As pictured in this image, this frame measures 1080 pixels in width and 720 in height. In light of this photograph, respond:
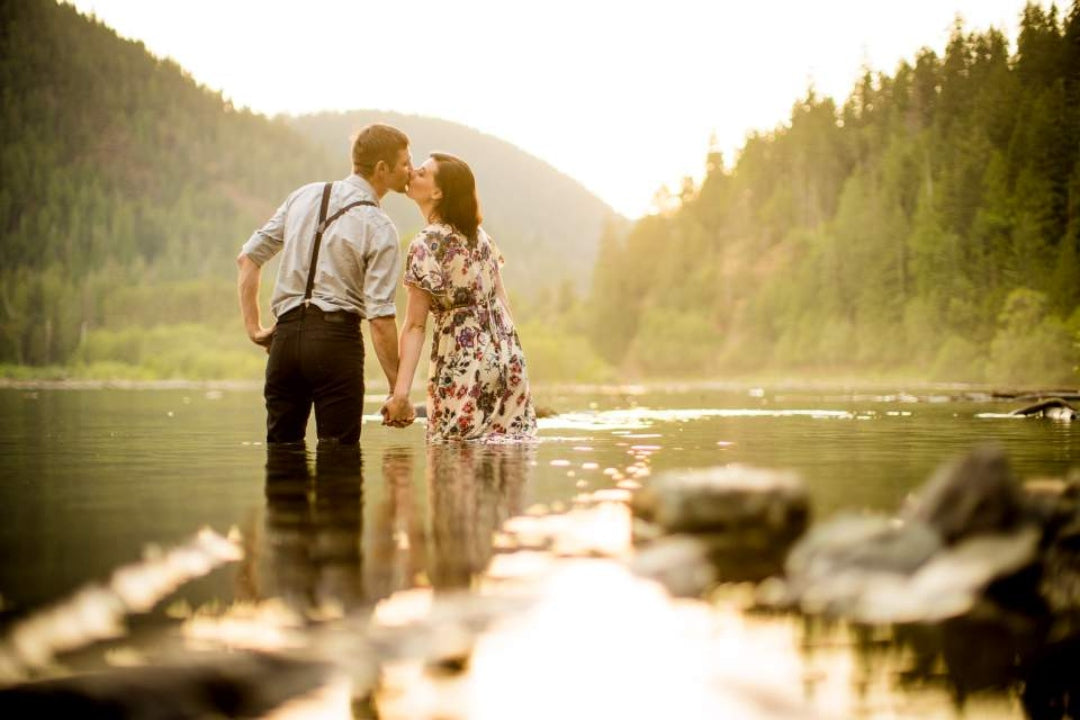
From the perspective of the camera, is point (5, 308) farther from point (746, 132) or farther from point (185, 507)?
point (185, 507)

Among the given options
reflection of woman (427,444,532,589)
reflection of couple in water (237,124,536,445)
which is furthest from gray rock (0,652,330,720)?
reflection of couple in water (237,124,536,445)

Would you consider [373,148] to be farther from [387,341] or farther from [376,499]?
[376,499]

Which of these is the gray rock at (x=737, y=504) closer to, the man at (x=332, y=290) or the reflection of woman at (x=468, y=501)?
the reflection of woman at (x=468, y=501)

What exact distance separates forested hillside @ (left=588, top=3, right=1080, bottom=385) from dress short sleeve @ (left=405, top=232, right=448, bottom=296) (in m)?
49.4

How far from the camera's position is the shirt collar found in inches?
Answer: 343

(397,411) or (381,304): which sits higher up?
(381,304)

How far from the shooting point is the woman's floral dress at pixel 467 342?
960cm

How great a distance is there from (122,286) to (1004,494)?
190748mm

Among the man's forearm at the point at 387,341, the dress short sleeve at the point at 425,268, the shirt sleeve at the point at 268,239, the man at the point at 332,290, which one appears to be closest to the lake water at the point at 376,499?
the man at the point at 332,290

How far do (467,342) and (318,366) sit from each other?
1.90 meters

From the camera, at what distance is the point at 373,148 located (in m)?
8.80

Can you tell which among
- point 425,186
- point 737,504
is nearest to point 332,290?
point 425,186

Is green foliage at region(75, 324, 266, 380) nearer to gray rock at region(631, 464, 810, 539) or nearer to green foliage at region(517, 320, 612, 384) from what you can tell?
green foliage at region(517, 320, 612, 384)

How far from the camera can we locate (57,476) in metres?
7.70
